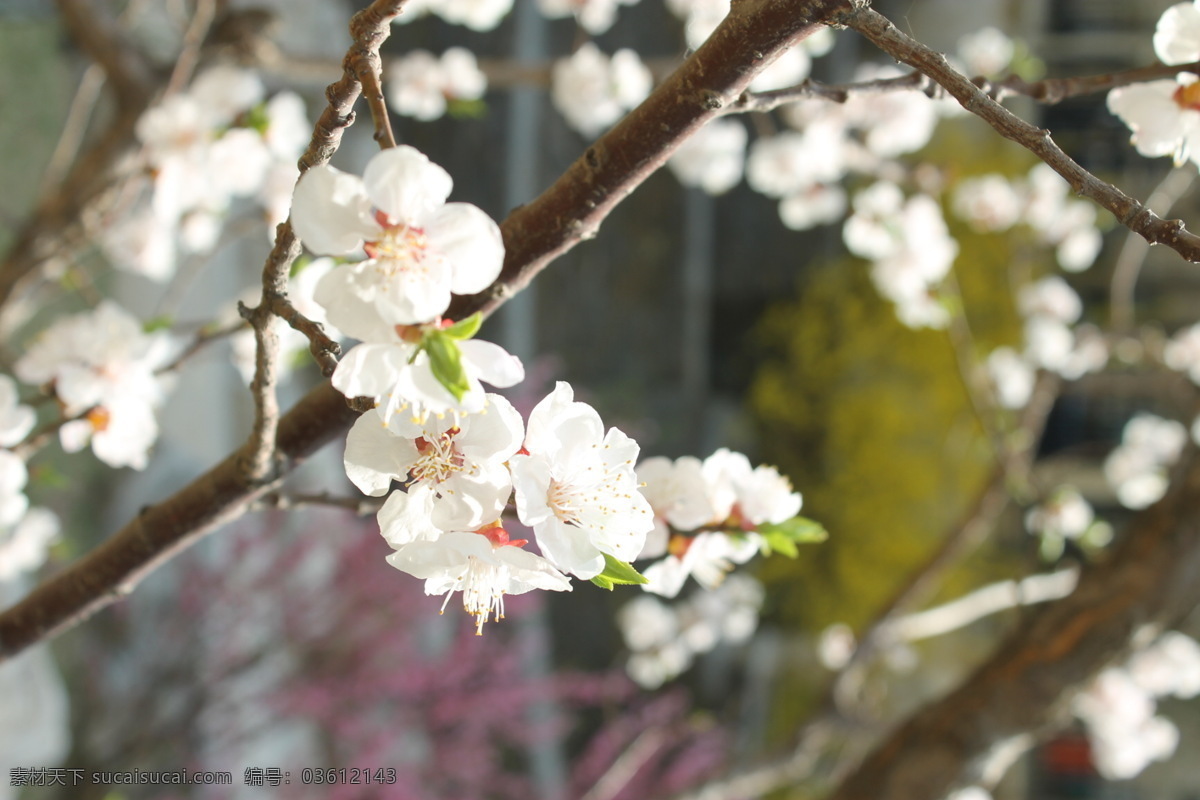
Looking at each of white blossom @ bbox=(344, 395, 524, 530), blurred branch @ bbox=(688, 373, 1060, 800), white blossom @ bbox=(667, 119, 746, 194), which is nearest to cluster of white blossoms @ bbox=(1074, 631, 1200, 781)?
blurred branch @ bbox=(688, 373, 1060, 800)

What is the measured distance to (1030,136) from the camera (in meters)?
0.48

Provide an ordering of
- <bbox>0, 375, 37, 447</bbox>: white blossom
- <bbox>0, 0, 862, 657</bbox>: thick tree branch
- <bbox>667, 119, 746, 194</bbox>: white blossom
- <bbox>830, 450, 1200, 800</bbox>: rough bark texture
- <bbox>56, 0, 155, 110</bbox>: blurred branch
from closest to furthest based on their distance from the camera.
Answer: <bbox>0, 0, 862, 657</bbox>: thick tree branch
<bbox>0, 375, 37, 447</bbox>: white blossom
<bbox>830, 450, 1200, 800</bbox>: rough bark texture
<bbox>56, 0, 155, 110</bbox>: blurred branch
<bbox>667, 119, 746, 194</bbox>: white blossom

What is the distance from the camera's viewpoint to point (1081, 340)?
219cm

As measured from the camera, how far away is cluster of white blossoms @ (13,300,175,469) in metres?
0.87

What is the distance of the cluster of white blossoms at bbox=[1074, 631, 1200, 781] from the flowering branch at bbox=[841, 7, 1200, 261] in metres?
1.75

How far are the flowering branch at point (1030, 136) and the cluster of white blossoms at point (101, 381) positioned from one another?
752 mm

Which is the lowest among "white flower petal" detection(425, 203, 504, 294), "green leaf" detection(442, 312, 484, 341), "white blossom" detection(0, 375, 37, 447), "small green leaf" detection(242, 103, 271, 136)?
"green leaf" detection(442, 312, 484, 341)

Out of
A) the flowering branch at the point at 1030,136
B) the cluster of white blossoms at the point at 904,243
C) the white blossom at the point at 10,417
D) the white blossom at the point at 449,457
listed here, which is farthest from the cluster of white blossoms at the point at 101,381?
the cluster of white blossoms at the point at 904,243

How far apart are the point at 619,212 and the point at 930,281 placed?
1.64m

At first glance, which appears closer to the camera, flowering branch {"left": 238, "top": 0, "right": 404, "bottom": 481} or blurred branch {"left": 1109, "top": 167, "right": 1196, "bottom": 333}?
flowering branch {"left": 238, "top": 0, "right": 404, "bottom": 481}

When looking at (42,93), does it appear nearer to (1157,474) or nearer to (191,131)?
(191,131)

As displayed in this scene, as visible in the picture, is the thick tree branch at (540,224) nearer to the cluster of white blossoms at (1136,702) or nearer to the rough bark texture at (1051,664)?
the rough bark texture at (1051,664)

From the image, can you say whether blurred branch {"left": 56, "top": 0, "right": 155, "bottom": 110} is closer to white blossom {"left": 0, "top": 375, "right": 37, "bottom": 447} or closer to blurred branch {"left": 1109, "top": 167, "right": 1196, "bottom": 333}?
white blossom {"left": 0, "top": 375, "right": 37, "bottom": 447}

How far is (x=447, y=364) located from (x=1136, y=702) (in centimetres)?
203
